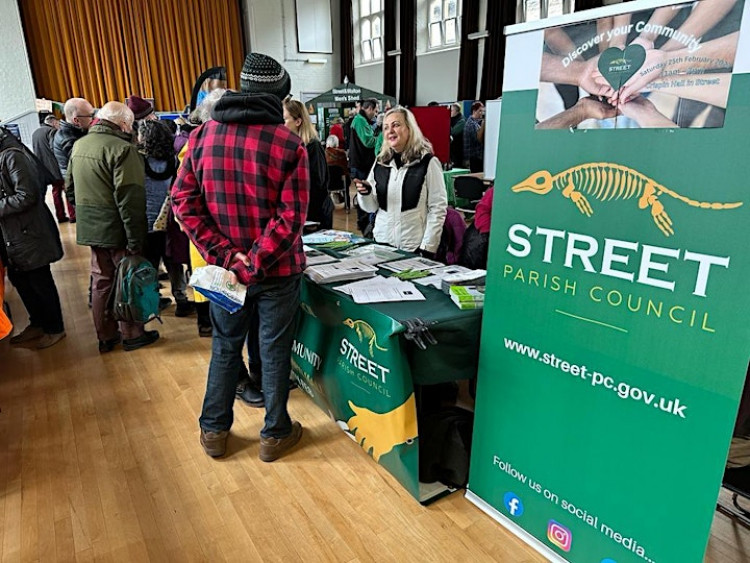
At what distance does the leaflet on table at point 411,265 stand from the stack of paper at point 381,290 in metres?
0.16

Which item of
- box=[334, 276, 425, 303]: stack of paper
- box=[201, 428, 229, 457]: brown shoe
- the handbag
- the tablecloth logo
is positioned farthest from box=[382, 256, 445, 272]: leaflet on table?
the handbag

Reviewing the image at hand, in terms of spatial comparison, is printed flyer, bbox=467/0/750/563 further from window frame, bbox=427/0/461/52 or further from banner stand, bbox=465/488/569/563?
window frame, bbox=427/0/461/52

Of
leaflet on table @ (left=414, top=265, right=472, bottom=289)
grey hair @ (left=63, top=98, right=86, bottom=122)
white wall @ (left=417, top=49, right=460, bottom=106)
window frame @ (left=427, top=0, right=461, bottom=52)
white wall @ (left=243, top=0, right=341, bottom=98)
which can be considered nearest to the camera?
leaflet on table @ (left=414, top=265, right=472, bottom=289)

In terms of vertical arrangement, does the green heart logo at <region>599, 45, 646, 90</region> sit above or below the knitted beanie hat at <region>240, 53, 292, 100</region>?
below

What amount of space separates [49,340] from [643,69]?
11.1 ft

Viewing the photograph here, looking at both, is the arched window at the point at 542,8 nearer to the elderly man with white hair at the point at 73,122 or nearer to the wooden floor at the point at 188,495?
the elderly man with white hair at the point at 73,122

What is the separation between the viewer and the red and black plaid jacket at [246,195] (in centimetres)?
171

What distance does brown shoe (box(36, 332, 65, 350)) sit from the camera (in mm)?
3109

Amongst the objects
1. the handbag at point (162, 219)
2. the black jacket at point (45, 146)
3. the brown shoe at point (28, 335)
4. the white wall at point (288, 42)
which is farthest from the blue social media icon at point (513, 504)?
the white wall at point (288, 42)

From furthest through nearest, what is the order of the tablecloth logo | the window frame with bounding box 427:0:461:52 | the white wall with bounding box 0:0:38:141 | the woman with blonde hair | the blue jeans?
the window frame with bounding box 427:0:461:52
the white wall with bounding box 0:0:38:141
the woman with blonde hair
the blue jeans
the tablecloth logo

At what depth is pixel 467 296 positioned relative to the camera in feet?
5.75

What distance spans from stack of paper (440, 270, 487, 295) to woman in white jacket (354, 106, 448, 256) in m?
0.60

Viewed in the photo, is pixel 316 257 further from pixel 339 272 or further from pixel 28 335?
pixel 28 335

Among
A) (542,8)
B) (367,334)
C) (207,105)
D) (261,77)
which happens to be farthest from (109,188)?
(542,8)
